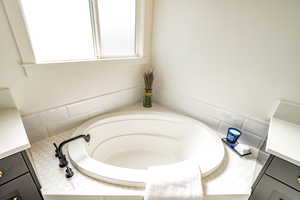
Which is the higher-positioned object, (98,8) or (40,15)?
(98,8)

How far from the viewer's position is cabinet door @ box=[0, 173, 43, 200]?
0.62m

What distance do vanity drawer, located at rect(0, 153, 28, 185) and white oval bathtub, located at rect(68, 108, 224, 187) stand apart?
15.3 inches

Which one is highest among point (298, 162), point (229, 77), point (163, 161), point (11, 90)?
point (229, 77)

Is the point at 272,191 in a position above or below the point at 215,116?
below

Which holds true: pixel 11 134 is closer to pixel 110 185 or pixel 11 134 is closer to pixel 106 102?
pixel 110 185

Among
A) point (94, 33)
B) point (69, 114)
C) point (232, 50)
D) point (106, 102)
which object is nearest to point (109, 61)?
point (94, 33)

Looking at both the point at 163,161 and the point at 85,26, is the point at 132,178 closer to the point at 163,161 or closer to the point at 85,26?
the point at 163,161

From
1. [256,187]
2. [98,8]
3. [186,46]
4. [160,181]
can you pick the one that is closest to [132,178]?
[160,181]

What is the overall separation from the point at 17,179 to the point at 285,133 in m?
1.41

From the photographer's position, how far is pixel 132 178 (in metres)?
0.76

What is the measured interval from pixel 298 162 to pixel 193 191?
49 centimetres

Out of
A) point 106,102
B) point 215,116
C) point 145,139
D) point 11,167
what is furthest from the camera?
point 145,139

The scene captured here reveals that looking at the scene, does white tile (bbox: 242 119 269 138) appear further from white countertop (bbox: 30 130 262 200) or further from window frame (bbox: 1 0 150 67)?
window frame (bbox: 1 0 150 67)

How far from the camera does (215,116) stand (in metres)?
1.25
